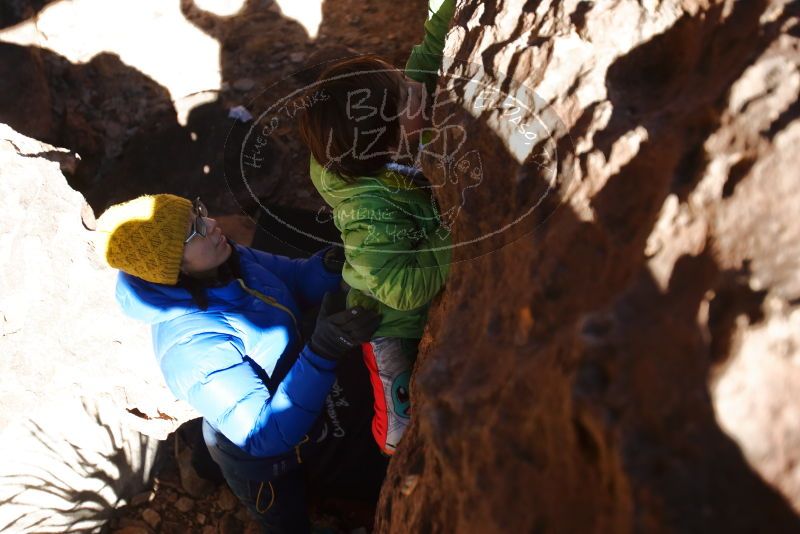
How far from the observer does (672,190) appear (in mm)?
796

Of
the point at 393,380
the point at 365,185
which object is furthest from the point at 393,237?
the point at 393,380

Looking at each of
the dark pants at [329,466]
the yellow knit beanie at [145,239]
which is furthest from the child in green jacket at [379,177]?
the dark pants at [329,466]

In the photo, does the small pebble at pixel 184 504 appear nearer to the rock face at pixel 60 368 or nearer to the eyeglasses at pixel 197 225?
the rock face at pixel 60 368

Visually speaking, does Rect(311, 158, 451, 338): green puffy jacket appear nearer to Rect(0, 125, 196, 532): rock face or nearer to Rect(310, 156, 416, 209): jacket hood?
Rect(310, 156, 416, 209): jacket hood

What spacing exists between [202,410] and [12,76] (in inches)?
126

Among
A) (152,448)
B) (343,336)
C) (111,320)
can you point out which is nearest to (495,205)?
(343,336)

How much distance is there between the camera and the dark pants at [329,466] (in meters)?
2.30

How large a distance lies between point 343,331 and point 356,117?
64 cm

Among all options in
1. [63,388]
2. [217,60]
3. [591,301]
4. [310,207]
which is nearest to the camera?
[591,301]

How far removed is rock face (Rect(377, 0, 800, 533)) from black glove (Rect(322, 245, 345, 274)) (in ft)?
4.12

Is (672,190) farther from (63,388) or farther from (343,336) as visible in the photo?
(63,388)

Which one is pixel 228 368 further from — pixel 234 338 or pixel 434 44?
pixel 434 44

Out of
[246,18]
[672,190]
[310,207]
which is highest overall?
[246,18]

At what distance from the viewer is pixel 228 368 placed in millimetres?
1979
